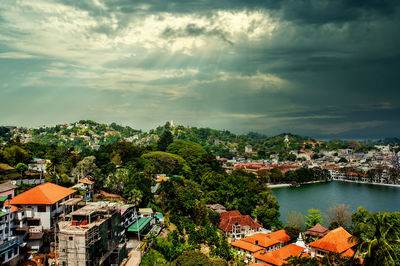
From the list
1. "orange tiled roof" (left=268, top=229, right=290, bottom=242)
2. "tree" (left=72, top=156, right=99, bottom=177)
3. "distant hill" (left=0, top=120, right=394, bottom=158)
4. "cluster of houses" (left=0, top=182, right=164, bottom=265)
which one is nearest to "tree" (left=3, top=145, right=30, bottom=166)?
"tree" (left=72, top=156, right=99, bottom=177)

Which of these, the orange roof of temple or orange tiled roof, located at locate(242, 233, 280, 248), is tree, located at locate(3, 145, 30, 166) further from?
orange tiled roof, located at locate(242, 233, 280, 248)

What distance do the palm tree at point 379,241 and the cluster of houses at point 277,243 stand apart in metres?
3.50

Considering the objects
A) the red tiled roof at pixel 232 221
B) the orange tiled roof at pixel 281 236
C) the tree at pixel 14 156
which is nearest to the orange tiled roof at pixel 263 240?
the orange tiled roof at pixel 281 236

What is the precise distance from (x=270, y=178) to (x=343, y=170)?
19.6 m

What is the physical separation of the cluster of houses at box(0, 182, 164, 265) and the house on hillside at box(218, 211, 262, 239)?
8.49 meters

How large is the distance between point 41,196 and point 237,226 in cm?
1391

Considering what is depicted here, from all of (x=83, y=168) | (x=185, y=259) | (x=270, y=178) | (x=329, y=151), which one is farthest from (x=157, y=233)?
(x=329, y=151)

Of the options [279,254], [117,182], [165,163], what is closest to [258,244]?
[279,254]

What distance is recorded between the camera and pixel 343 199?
137 ft

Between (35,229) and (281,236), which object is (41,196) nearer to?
(35,229)

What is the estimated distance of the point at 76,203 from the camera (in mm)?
13953

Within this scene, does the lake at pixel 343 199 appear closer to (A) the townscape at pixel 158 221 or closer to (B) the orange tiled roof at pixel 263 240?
(A) the townscape at pixel 158 221

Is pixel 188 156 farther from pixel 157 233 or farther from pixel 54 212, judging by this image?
pixel 54 212

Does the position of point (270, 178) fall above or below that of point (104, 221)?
below
